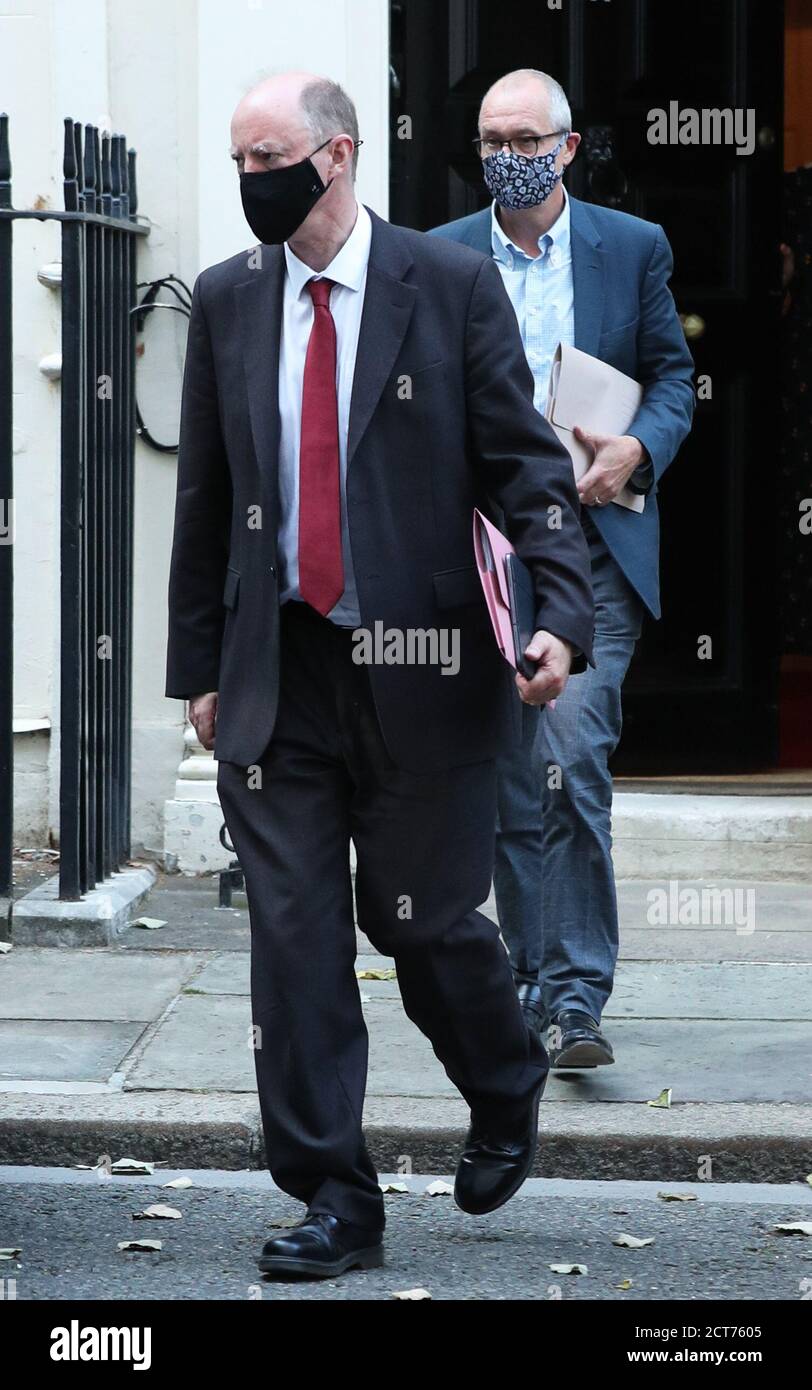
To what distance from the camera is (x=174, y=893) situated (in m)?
7.02

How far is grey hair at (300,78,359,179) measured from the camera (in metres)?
3.85

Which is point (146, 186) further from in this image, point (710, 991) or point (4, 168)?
point (710, 991)

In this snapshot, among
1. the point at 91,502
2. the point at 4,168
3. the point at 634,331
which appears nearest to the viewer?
the point at 634,331

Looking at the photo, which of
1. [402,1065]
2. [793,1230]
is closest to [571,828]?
[402,1065]

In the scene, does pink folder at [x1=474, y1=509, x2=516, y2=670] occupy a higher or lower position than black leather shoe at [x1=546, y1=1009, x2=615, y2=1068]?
higher

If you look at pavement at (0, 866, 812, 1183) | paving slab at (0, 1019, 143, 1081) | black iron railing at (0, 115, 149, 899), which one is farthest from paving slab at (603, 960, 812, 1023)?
black iron railing at (0, 115, 149, 899)

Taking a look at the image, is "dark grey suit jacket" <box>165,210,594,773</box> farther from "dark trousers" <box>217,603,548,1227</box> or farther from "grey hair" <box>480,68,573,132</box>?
"grey hair" <box>480,68,573,132</box>

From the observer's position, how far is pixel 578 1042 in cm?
500

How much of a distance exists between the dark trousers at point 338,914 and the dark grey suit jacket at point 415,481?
0.06 metres

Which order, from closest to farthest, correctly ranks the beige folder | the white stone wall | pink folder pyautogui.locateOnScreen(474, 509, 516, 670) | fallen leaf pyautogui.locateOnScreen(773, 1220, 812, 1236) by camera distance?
pink folder pyautogui.locateOnScreen(474, 509, 516, 670), fallen leaf pyautogui.locateOnScreen(773, 1220, 812, 1236), the beige folder, the white stone wall

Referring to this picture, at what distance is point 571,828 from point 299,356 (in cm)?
158

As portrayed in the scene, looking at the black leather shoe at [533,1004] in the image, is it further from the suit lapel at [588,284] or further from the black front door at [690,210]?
the black front door at [690,210]
